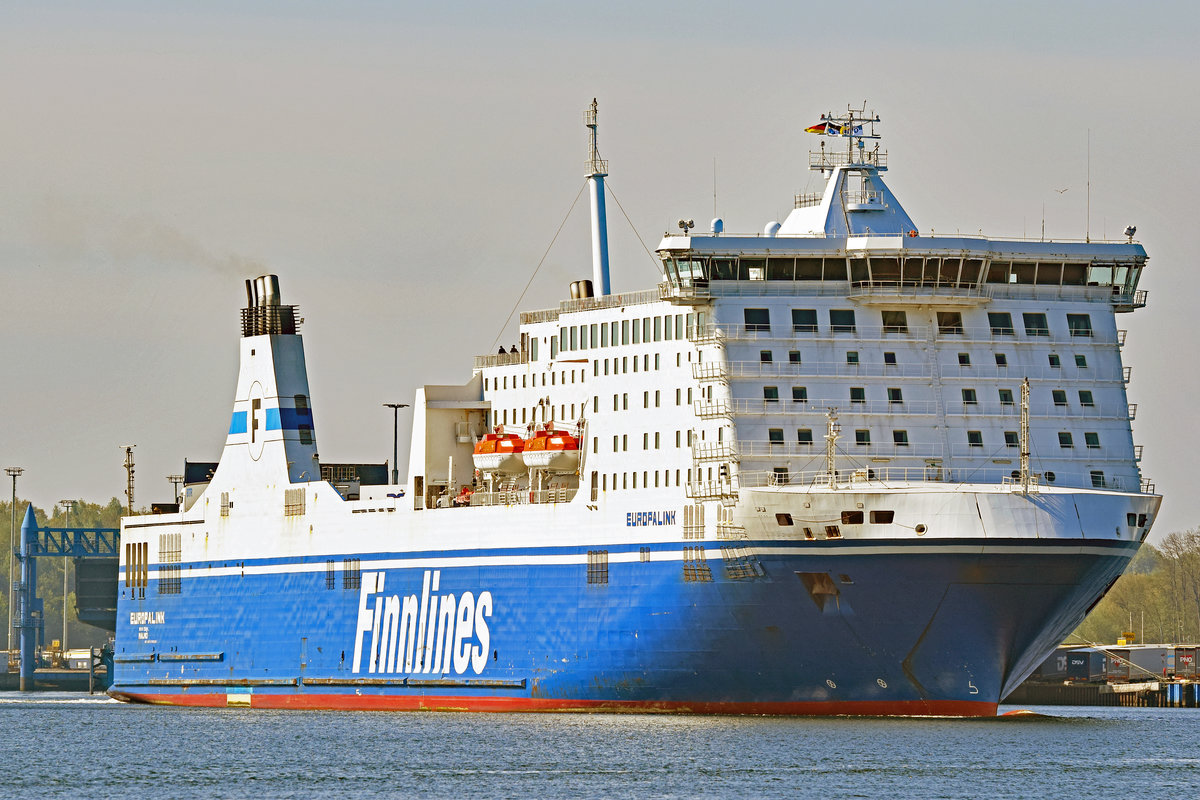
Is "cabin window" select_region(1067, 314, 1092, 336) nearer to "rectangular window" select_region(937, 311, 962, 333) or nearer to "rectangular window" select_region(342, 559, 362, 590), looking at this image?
"rectangular window" select_region(937, 311, 962, 333)

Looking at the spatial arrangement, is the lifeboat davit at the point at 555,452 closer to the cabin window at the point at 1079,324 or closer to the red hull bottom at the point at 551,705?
the red hull bottom at the point at 551,705

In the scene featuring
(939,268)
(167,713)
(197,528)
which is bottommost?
(167,713)

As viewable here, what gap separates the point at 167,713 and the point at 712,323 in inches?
900

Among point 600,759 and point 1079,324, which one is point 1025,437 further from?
point 600,759

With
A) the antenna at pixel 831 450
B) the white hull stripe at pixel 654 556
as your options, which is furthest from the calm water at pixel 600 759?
the antenna at pixel 831 450

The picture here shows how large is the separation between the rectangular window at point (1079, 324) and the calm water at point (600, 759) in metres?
9.53

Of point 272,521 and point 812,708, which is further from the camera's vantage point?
point 272,521

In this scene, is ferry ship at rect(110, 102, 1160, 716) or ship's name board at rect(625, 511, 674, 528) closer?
ferry ship at rect(110, 102, 1160, 716)

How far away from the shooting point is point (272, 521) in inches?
2741

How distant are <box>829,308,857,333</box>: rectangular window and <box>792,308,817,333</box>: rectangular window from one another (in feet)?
1.31

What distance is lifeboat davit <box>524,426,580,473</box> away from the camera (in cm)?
6134

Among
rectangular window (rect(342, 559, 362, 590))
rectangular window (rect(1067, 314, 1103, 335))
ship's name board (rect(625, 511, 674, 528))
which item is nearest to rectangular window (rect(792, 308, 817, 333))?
ship's name board (rect(625, 511, 674, 528))

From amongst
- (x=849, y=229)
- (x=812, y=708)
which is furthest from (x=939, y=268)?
(x=812, y=708)

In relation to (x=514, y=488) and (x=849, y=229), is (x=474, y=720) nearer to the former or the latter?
(x=514, y=488)
